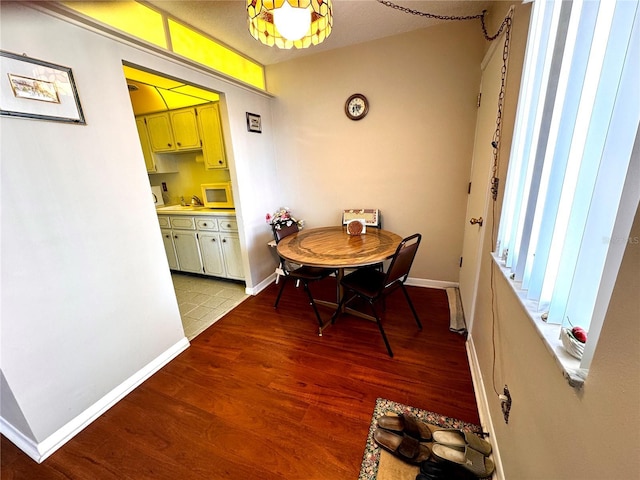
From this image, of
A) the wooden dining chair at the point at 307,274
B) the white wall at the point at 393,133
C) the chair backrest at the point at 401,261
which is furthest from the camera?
the white wall at the point at 393,133

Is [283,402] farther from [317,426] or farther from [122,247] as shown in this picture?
[122,247]

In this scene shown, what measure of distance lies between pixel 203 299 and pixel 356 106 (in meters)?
2.74

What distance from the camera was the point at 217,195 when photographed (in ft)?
10.4

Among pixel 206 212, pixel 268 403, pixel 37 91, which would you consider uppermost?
pixel 37 91

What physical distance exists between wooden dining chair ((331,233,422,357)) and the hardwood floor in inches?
8.7

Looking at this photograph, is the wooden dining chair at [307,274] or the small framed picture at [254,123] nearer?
the wooden dining chair at [307,274]

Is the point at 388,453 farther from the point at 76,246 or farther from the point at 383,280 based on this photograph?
the point at 76,246

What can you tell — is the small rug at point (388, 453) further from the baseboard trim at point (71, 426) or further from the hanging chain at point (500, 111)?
the baseboard trim at point (71, 426)

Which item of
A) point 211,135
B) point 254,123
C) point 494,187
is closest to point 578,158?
point 494,187

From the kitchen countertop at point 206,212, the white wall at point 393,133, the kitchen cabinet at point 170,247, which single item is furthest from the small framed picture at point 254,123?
the kitchen cabinet at point 170,247

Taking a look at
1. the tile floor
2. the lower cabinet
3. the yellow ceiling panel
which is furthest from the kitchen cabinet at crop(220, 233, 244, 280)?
the yellow ceiling panel

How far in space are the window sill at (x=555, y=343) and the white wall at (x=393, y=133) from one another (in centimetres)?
183

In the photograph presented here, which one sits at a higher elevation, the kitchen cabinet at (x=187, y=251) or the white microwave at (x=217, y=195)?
the white microwave at (x=217, y=195)

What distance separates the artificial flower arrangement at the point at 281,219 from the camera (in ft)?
9.41
